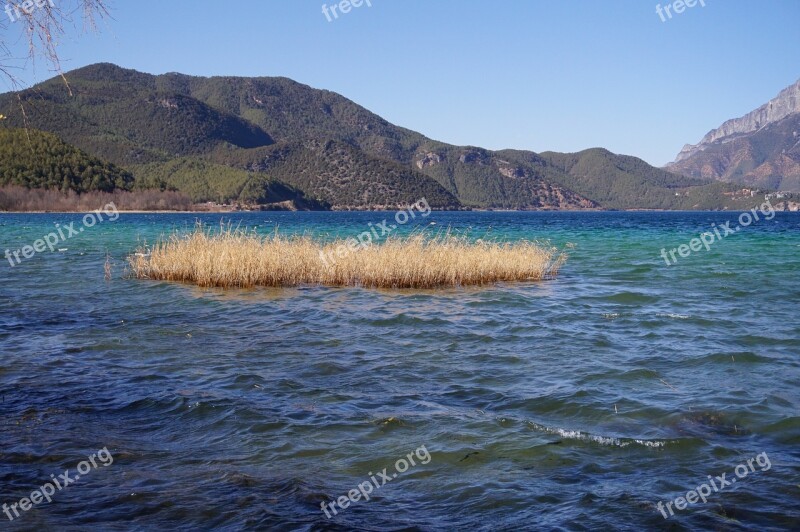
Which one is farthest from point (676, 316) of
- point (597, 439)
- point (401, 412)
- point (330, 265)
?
point (330, 265)

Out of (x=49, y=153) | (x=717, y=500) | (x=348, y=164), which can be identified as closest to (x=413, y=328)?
(x=717, y=500)

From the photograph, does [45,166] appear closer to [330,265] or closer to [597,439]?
[330,265]

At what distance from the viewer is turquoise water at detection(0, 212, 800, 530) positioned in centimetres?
555

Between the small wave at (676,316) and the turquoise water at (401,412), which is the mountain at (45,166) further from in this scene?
the small wave at (676,316)

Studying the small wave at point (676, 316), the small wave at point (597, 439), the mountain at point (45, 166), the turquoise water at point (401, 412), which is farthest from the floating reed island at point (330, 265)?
the mountain at point (45, 166)

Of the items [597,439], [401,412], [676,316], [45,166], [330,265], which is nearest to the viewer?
[597,439]

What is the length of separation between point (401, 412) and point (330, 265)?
495 inches

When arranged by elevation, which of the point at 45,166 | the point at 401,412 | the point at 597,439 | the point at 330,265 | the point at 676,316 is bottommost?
the point at 676,316

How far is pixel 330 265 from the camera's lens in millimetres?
20500

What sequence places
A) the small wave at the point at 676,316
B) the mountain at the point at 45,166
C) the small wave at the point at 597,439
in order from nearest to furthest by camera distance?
the small wave at the point at 597,439, the small wave at the point at 676,316, the mountain at the point at 45,166

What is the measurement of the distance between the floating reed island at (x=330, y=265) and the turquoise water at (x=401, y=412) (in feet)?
9.87

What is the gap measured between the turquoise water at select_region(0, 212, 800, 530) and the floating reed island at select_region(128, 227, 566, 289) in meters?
3.01

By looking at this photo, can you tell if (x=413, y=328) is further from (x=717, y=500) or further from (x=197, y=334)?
(x=717, y=500)

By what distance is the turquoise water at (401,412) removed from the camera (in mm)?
5551
